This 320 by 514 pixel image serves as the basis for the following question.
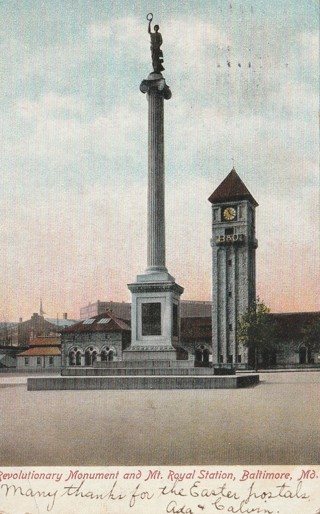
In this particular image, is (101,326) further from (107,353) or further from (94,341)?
(107,353)

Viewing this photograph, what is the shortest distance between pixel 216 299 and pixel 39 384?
147 ft

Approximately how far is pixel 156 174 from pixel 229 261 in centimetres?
3845

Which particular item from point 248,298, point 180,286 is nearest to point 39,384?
point 180,286

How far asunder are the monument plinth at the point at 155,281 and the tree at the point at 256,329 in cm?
3242

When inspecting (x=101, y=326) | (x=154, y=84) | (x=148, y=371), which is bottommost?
(x=148, y=371)

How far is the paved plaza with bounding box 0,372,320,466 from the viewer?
8.81m

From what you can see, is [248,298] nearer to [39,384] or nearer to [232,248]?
[232,248]

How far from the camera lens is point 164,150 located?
29156 mm

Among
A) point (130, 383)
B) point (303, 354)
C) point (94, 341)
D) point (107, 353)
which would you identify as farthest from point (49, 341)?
point (130, 383)

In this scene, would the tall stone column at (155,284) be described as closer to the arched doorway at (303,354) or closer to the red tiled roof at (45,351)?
the red tiled roof at (45,351)

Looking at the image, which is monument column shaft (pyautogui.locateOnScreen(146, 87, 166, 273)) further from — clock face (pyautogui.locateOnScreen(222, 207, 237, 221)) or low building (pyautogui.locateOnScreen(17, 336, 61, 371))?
clock face (pyautogui.locateOnScreen(222, 207, 237, 221))

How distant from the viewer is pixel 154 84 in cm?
2858

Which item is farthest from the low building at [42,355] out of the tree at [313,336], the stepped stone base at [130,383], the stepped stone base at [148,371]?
the stepped stone base at [130,383]
